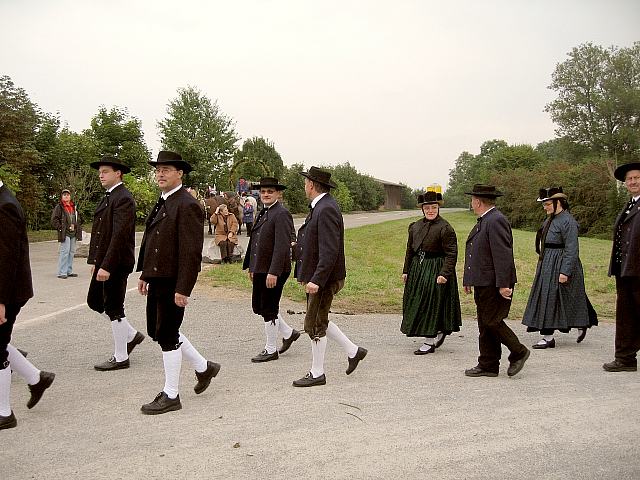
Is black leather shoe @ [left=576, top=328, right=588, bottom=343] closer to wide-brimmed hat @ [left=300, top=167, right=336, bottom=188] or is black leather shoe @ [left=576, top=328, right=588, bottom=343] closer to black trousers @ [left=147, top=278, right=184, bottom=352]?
wide-brimmed hat @ [left=300, top=167, right=336, bottom=188]

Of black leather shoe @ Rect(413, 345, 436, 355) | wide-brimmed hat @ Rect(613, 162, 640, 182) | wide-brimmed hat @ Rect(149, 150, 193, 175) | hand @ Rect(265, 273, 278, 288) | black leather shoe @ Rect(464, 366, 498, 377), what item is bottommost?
black leather shoe @ Rect(413, 345, 436, 355)

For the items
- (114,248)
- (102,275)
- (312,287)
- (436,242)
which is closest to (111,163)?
(114,248)

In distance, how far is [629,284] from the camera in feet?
21.2

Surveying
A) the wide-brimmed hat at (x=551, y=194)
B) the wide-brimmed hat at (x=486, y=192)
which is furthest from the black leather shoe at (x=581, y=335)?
the wide-brimmed hat at (x=486, y=192)

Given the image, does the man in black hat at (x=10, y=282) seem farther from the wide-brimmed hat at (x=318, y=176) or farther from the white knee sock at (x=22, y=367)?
the wide-brimmed hat at (x=318, y=176)

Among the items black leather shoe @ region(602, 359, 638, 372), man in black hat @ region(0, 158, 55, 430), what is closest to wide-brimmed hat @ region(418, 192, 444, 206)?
black leather shoe @ region(602, 359, 638, 372)

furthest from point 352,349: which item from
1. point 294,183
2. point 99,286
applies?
point 294,183

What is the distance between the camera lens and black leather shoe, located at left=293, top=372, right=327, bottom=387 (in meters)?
5.73

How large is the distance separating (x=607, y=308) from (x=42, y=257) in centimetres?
1402

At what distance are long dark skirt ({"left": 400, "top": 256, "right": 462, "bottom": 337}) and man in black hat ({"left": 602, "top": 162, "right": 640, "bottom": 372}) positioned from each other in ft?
5.40

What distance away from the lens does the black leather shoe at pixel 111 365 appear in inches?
246

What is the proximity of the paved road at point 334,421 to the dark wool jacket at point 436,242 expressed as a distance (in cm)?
100

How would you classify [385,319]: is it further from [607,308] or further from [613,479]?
[613,479]

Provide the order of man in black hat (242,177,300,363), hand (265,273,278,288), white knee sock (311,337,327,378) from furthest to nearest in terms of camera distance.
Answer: man in black hat (242,177,300,363) < hand (265,273,278,288) < white knee sock (311,337,327,378)
